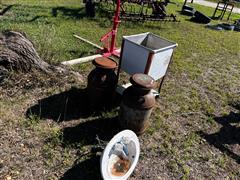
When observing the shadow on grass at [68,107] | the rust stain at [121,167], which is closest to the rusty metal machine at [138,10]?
the shadow on grass at [68,107]

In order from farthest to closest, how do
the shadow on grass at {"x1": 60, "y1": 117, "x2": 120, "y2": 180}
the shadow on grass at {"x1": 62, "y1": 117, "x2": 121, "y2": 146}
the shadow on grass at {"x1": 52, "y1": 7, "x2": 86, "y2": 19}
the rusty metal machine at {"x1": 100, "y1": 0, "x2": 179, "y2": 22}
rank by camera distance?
the rusty metal machine at {"x1": 100, "y1": 0, "x2": 179, "y2": 22} < the shadow on grass at {"x1": 52, "y1": 7, "x2": 86, "y2": 19} < the shadow on grass at {"x1": 62, "y1": 117, "x2": 121, "y2": 146} < the shadow on grass at {"x1": 60, "y1": 117, "x2": 120, "y2": 180}

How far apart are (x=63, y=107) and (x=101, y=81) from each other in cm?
91

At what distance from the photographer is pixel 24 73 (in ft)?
17.3

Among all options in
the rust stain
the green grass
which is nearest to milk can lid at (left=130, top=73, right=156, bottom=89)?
the green grass

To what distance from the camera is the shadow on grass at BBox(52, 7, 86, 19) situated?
1006 cm

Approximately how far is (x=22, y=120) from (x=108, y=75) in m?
1.68

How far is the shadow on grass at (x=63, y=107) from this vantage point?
4625 millimetres

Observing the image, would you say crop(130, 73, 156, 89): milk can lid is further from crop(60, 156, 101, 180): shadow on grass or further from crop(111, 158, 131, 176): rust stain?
crop(60, 156, 101, 180): shadow on grass

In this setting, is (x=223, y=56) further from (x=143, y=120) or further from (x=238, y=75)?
(x=143, y=120)

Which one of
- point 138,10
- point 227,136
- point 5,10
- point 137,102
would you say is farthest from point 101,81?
point 138,10

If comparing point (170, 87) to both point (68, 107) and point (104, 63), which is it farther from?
point (68, 107)

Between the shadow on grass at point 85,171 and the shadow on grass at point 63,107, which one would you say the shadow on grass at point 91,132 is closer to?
the shadow on grass at point 63,107

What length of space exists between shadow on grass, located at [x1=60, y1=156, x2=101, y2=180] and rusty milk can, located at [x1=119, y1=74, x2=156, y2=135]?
2.92 feet

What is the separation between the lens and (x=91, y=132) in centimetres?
446
